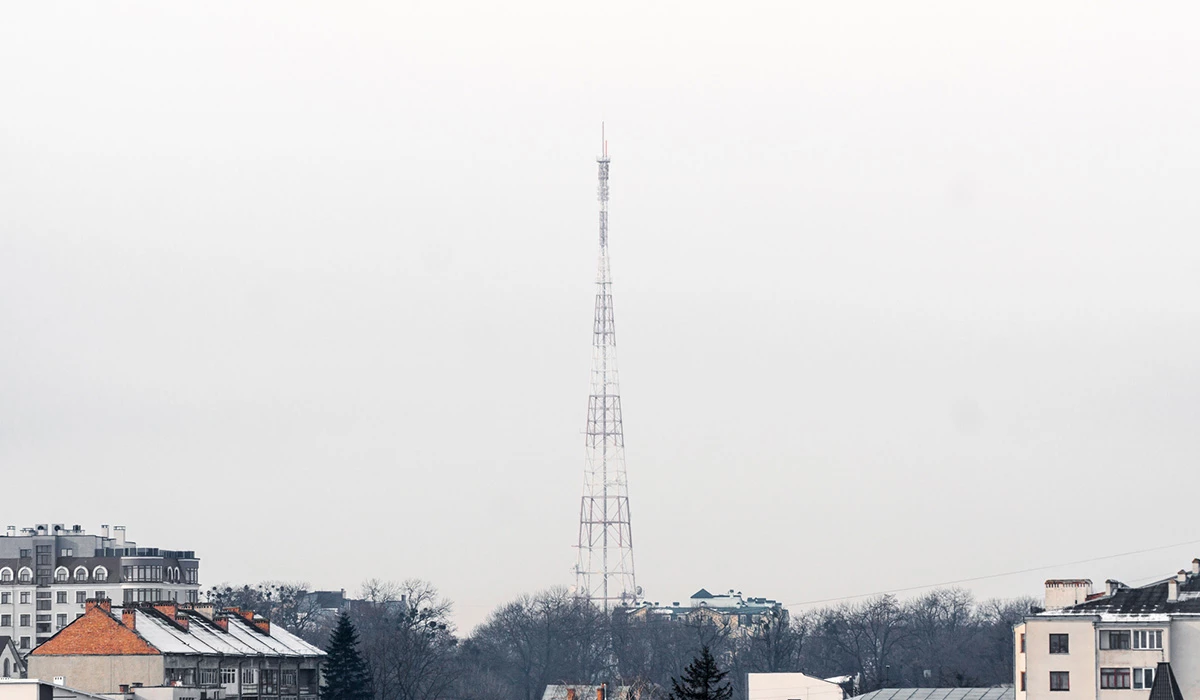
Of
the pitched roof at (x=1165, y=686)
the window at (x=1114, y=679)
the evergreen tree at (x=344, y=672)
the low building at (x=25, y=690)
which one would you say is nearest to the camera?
the low building at (x=25, y=690)

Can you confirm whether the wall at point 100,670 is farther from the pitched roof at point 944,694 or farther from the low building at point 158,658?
the pitched roof at point 944,694

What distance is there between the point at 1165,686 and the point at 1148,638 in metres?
4.66

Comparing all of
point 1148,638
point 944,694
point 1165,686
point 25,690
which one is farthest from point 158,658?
point 1165,686

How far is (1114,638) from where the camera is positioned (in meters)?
113

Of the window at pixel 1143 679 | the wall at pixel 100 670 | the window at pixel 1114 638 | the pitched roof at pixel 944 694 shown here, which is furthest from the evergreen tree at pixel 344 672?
the window at pixel 1143 679

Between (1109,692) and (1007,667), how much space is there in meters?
76.4

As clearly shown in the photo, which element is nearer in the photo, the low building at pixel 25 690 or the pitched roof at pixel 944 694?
the low building at pixel 25 690

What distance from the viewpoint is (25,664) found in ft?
468

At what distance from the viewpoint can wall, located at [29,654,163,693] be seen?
124 metres

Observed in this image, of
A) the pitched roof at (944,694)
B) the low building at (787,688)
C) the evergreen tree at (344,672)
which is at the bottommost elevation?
the low building at (787,688)

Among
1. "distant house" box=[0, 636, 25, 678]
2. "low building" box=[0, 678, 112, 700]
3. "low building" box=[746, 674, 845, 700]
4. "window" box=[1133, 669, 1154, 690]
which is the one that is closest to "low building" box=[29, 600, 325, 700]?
"distant house" box=[0, 636, 25, 678]

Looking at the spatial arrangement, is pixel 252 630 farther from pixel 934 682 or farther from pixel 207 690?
pixel 934 682

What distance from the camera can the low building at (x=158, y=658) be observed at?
407ft

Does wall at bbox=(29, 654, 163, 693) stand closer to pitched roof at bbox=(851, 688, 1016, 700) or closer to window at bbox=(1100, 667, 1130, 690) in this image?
pitched roof at bbox=(851, 688, 1016, 700)
